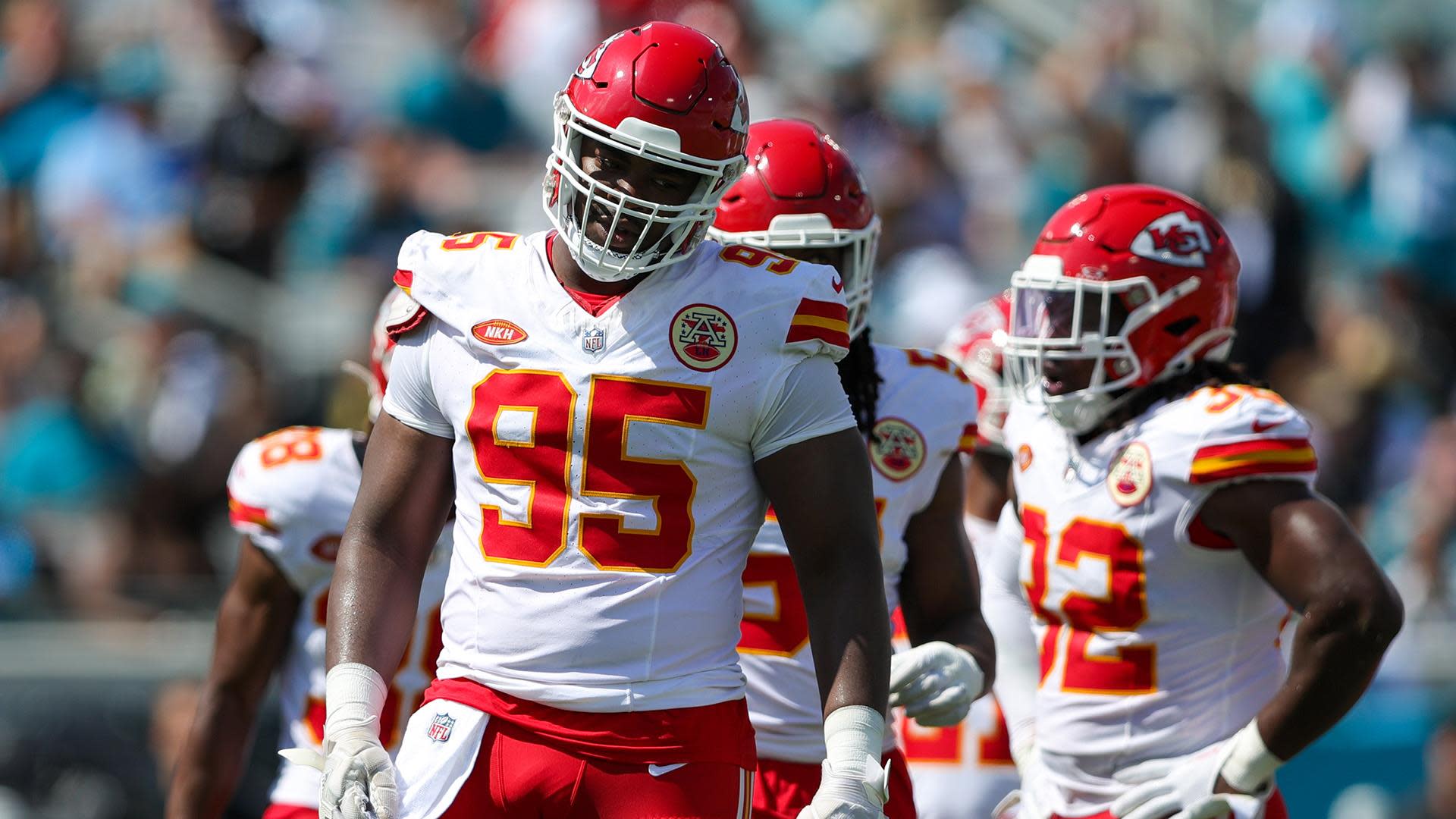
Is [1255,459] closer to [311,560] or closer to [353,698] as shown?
[353,698]

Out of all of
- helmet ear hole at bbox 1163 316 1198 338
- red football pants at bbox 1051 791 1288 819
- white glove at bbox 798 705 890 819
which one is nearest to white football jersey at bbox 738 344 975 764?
helmet ear hole at bbox 1163 316 1198 338

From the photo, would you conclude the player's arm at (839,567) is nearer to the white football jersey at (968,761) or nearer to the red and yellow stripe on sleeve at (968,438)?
the red and yellow stripe on sleeve at (968,438)

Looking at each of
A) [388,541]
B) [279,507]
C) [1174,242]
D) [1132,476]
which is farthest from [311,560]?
[1174,242]

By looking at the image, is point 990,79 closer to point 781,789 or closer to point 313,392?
point 313,392

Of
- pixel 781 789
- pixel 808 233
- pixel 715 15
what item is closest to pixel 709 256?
pixel 808 233

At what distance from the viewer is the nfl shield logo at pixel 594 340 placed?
3074mm

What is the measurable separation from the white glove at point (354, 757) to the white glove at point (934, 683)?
1116mm

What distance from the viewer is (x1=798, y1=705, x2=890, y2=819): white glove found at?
9.78 feet

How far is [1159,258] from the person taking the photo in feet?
14.1

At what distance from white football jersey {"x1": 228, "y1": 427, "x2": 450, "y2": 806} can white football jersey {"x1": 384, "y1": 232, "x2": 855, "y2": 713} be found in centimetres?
109

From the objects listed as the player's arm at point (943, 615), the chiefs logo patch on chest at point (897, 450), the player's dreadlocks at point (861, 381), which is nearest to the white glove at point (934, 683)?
the player's arm at point (943, 615)

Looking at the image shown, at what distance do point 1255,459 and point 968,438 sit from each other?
2.01 feet

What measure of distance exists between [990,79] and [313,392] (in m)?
4.29

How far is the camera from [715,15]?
33.8 feet
